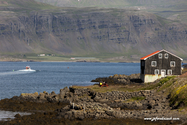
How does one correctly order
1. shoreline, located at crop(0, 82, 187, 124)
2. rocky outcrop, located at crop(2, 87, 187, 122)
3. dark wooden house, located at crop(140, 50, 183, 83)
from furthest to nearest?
1. dark wooden house, located at crop(140, 50, 183, 83)
2. rocky outcrop, located at crop(2, 87, 187, 122)
3. shoreline, located at crop(0, 82, 187, 124)

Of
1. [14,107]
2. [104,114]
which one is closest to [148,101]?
[104,114]

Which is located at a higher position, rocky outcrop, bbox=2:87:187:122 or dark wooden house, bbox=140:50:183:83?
dark wooden house, bbox=140:50:183:83

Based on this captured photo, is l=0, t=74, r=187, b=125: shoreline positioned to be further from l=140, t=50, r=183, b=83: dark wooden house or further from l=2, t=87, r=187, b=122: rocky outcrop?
l=140, t=50, r=183, b=83: dark wooden house

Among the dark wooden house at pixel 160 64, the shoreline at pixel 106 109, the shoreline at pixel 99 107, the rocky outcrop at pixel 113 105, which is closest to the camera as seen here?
the shoreline at pixel 106 109

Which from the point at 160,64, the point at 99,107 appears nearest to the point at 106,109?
the point at 99,107

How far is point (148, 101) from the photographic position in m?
45.7

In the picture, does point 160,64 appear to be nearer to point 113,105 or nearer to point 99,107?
point 113,105

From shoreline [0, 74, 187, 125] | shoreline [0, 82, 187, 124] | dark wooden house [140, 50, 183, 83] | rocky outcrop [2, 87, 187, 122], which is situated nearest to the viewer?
shoreline [0, 74, 187, 125]

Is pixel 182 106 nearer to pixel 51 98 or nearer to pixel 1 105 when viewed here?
pixel 51 98

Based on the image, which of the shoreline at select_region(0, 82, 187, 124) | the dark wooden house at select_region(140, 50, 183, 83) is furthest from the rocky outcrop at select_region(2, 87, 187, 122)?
the dark wooden house at select_region(140, 50, 183, 83)

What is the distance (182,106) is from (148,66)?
40297 millimetres

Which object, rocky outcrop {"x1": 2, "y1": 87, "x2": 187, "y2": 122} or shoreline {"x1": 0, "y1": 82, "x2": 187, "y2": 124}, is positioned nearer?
shoreline {"x1": 0, "y1": 82, "x2": 187, "y2": 124}

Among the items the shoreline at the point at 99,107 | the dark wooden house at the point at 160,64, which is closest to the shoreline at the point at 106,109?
the shoreline at the point at 99,107

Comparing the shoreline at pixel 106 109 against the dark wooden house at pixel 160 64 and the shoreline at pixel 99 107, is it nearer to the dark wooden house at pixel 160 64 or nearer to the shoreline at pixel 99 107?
the shoreline at pixel 99 107
